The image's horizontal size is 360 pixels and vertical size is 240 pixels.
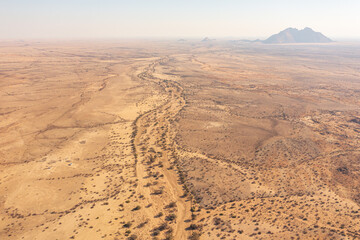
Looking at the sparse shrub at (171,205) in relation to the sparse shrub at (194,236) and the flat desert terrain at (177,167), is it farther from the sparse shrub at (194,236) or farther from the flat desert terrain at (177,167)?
the sparse shrub at (194,236)

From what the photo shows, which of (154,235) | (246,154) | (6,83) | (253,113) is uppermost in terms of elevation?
(6,83)

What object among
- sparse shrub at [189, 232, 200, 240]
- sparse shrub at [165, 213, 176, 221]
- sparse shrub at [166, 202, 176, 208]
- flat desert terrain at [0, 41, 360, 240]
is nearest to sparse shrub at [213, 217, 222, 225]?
flat desert terrain at [0, 41, 360, 240]

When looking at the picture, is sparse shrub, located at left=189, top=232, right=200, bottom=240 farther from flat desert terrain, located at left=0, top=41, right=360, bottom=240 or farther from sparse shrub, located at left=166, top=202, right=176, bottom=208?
sparse shrub, located at left=166, top=202, right=176, bottom=208

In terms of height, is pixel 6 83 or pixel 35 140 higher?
pixel 6 83

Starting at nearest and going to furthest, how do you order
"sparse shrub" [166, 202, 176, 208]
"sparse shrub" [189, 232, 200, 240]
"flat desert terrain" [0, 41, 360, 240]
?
1. "sparse shrub" [189, 232, 200, 240]
2. "flat desert terrain" [0, 41, 360, 240]
3. "sparse shrub" [166, 202, 176, 208]

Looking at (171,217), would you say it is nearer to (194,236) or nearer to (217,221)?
(194,236)

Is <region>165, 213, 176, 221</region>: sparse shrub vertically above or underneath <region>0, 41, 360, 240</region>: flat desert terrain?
underneath

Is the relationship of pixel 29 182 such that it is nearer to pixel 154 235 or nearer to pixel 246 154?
pixel 154 235

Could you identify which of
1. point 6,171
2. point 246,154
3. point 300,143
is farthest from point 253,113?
point 6,171

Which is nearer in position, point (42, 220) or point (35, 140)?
point (42, 220)
